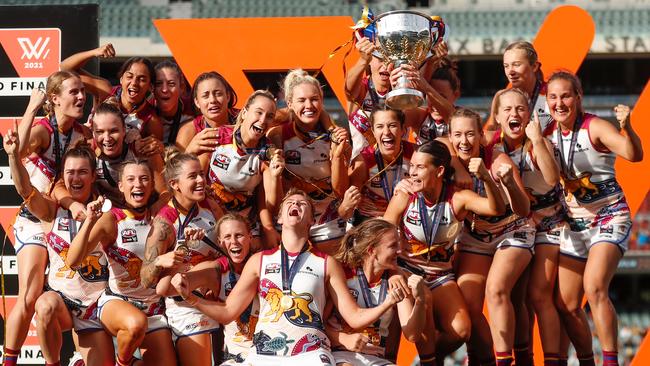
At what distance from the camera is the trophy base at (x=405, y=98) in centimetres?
624

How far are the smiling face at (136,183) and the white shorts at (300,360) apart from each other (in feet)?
3.91

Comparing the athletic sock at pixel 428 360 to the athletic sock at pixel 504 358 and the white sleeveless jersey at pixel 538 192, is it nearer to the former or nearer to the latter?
the athletic sock at pixel 504 358

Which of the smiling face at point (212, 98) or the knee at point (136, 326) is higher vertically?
the smiling face at point (212, 98)

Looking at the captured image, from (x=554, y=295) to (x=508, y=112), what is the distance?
116 cm

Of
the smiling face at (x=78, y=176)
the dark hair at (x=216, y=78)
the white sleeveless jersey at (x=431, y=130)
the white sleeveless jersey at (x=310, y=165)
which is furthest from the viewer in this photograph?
the white sleeveless jersey at (x=431, y=130)

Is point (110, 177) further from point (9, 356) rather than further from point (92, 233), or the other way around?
point (9, 356)

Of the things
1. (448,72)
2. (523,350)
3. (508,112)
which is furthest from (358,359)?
(448,72)

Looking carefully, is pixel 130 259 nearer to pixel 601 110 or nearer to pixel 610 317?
pixel 610 317

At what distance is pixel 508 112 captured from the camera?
6.31 metres

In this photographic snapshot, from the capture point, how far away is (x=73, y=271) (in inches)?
249

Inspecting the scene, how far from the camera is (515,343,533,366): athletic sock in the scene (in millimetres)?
6598

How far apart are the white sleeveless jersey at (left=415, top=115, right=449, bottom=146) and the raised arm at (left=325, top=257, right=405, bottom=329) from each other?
148 cm

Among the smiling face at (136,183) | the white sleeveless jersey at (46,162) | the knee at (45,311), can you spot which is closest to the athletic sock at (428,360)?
the smiling face at (136,183)

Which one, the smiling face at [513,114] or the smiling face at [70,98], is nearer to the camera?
the smiling face at [513,114]
